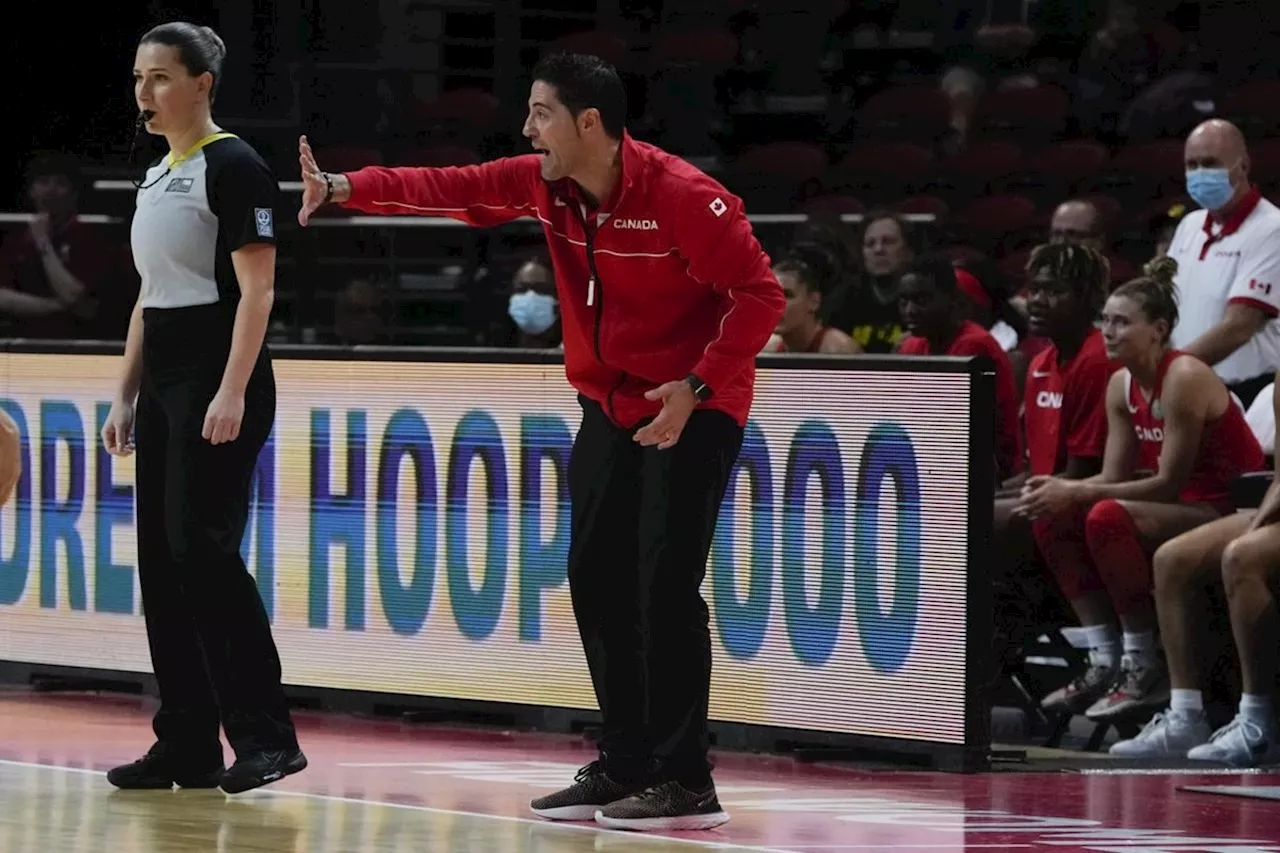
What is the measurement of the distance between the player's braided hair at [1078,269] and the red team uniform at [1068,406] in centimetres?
19

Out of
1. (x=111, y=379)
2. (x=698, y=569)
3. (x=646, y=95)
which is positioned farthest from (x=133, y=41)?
(x=698, y=569)

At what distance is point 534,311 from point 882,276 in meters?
2.47

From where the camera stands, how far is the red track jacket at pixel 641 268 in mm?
6004

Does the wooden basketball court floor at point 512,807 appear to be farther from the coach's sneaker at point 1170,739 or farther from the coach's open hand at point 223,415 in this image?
the coach's open hand at point 223,415

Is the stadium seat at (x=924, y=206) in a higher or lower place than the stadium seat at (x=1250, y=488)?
higher

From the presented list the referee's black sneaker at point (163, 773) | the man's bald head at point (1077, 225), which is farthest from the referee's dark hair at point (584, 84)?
the man's bald head at point (1077, 225)

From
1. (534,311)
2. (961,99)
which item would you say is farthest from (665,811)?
(961,99)

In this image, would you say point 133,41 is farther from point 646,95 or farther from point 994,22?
point 994,22

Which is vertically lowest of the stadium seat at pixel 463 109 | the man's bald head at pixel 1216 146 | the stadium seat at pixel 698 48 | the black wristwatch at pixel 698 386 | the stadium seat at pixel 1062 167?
the black wristwatch at pixel 698 386

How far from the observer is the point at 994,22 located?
15680 millimetres

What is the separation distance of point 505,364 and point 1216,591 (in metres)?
2.70

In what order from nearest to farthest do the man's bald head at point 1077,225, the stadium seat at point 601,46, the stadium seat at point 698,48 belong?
the man's bald head at point 1077,225
the stadium seat at point 698,48
the stadium seat at point 601,46

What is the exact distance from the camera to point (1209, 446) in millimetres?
8812

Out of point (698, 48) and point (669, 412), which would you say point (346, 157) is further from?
point (669, 412)
